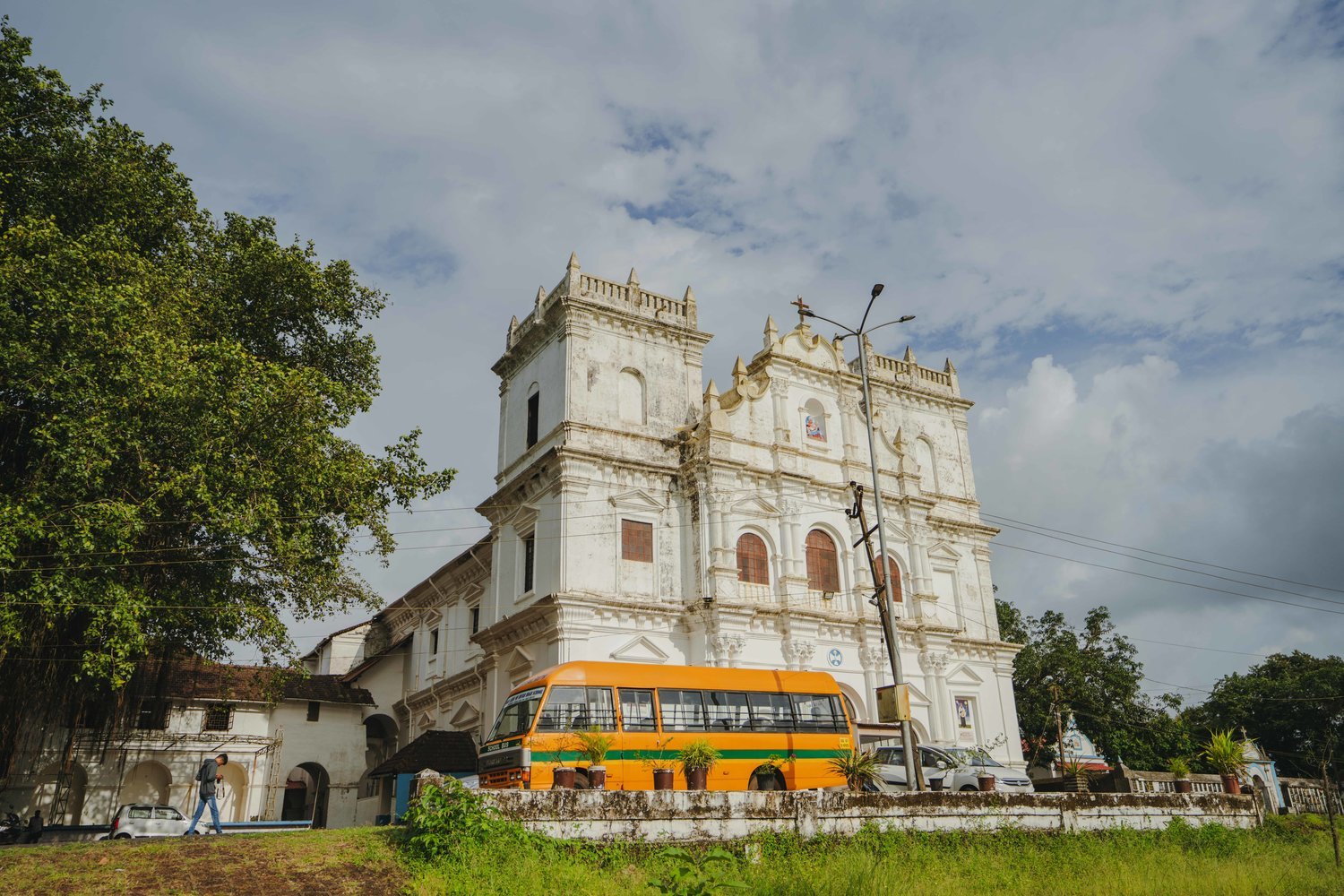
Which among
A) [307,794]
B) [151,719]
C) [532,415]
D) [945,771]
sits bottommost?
[307,794]

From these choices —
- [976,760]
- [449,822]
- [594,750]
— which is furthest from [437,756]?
[449,822]

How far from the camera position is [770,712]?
18.8 m

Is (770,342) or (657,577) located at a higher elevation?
(770,342)

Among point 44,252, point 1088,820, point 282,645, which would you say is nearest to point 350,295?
point 44,252

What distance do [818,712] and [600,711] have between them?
16.0ft

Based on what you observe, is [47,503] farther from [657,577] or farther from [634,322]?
[634,322]

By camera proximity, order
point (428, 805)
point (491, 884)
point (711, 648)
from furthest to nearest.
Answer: point (711, 648) < point (428, 805) < point (491, 884)

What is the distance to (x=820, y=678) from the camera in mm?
19922

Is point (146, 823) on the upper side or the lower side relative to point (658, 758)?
lower

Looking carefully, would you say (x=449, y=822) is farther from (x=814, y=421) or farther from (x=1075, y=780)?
(x=814, y=421)

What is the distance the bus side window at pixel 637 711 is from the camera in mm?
17328

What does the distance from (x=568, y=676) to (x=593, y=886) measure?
22.9 ft

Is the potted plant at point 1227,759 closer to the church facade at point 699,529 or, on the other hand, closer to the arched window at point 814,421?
the church facade at point 699,529

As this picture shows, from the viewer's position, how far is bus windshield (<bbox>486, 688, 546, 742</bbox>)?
16.8m
